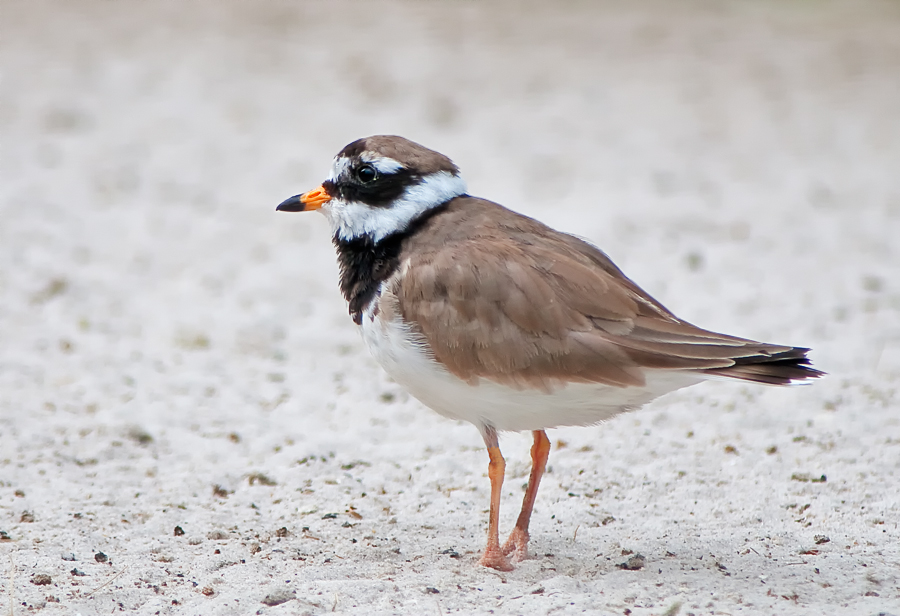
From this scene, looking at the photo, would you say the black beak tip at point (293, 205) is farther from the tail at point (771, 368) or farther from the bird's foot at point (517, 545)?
the tail at point (771, 368)

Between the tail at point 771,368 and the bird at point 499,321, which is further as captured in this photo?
the bird at point 499,321

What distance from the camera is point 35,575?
447 cm

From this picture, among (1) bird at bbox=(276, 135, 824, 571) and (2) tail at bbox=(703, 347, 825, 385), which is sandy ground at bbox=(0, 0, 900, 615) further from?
(2) tail at bbox=(703, 347, 825, 385)

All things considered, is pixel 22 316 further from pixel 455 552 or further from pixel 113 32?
pixel 113 32

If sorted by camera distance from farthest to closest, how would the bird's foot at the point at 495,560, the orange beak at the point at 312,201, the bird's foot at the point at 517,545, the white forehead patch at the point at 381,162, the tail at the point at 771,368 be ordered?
the orange beak at the point at 312,201
the white forehead patch at the point at 381,162
the bird's foot at the point at 517,545
the bird's foot at the point at 495,560
the tail at the point at 771,368

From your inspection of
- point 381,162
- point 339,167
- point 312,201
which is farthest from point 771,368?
point 312,201

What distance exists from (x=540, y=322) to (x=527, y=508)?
966mm

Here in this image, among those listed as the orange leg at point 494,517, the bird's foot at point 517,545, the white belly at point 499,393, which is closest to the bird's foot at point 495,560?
the orange leg at point 494,517

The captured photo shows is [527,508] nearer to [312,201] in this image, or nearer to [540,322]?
[540,322]

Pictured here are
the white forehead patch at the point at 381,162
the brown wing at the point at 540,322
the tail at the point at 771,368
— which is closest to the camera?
the tail at the point at 771,368

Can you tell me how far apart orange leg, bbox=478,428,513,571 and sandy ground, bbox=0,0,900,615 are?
0.35ft

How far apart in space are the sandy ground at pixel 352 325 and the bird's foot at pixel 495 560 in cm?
9

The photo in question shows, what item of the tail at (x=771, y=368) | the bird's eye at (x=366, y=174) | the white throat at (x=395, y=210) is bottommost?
the tail at (x=771, y=368)

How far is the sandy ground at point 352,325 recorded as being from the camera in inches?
182
